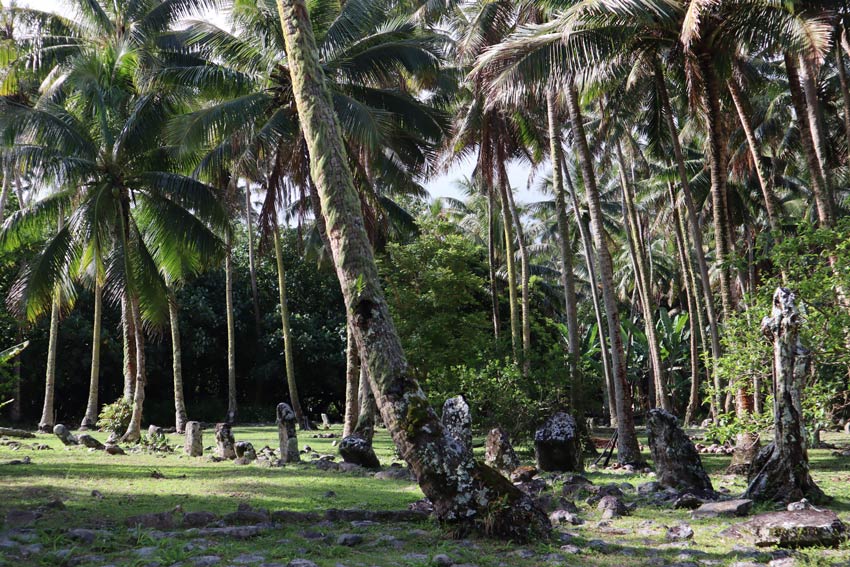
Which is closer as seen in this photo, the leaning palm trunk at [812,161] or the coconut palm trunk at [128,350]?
the leaning palm trunk at [812,161]

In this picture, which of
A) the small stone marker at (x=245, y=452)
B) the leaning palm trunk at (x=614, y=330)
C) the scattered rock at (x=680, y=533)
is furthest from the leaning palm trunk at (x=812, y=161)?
the small stone marker at (x=245, y=452)

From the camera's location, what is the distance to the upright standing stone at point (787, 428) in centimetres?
837

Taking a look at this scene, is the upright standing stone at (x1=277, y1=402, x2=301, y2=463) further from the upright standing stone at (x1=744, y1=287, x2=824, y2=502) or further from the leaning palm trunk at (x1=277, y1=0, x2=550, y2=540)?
the upright standing stone at (x1=744, y1=287, x2=824, y2=502)

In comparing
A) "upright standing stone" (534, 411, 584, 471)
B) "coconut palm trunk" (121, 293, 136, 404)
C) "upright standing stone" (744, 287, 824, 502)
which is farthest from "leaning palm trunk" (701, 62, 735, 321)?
"coconut palm trunk" (121, 293, 136, 404)

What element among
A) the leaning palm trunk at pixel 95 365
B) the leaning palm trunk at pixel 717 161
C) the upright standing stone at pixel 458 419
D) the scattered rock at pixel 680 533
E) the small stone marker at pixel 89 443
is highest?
the leaning palm trunk at pixel 717 161

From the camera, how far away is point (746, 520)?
7270 mm

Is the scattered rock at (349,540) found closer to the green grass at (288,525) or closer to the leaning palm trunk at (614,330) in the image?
the green grass at (288,525)

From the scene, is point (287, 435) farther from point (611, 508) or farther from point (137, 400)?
point (611, 508)

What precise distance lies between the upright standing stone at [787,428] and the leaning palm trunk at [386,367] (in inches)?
124

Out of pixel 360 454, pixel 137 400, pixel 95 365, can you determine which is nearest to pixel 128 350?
pixel 137 400

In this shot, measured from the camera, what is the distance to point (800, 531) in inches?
253

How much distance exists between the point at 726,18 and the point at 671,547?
11.2 meters

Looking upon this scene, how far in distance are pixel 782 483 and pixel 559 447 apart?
4892 millimetres

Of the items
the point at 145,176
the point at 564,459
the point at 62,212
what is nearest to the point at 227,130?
the point at 145,176
